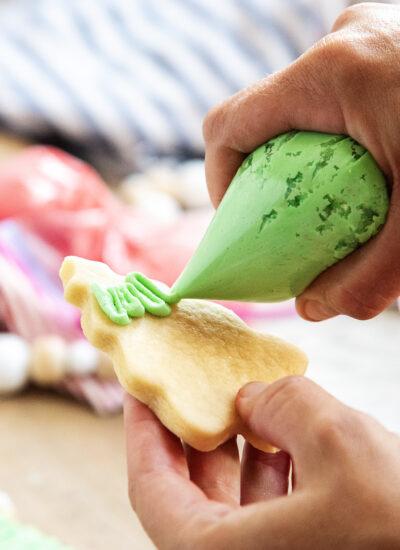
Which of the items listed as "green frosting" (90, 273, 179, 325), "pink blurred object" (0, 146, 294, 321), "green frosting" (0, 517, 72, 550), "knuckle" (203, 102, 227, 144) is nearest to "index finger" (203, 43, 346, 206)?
"knuckle" (203, 102, 227, 144)

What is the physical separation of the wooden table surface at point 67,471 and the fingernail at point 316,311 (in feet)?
1.11

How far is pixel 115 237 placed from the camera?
1.11m

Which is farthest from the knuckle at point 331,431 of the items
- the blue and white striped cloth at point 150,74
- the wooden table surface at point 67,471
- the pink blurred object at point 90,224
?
the blue and white striped cloth at point 150,74

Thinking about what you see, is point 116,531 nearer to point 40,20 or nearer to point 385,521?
point 385,521

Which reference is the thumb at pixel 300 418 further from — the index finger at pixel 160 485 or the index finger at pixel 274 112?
the index finger at pixel 274 112

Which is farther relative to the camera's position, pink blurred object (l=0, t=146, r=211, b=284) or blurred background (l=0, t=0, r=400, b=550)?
pink blurred object (l=0, t=146, r=211, b=284)

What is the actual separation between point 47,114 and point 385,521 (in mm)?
1339

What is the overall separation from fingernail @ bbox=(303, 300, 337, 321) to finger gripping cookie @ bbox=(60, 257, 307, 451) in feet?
0.12

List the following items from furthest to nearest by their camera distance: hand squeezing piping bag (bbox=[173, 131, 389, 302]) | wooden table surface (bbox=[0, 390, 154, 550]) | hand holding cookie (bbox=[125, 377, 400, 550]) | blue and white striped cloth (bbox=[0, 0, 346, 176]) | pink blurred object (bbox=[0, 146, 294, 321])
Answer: blue and white striped cloth (bbox=[0, 0, 346, 176]), pink blurred object (bbox=[0, 146, 294, 321]), wooden table surface (bbox=[0, 390, 154, 550]), hand squeezing piping bag (bbox=[173, 131, 389, 302]), hand holding cookie (bbox=[125, 377, 400, 550])

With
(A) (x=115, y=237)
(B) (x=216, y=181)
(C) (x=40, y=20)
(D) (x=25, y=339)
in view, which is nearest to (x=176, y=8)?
(C) (x=40, y=20)

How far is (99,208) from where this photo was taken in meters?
1.22

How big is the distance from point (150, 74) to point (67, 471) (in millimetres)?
1059

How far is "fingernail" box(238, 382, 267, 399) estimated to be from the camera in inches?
19.1

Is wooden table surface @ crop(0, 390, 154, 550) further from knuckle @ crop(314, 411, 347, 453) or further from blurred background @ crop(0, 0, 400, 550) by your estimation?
knuckle @ crop(314, 411, 347, 453)
